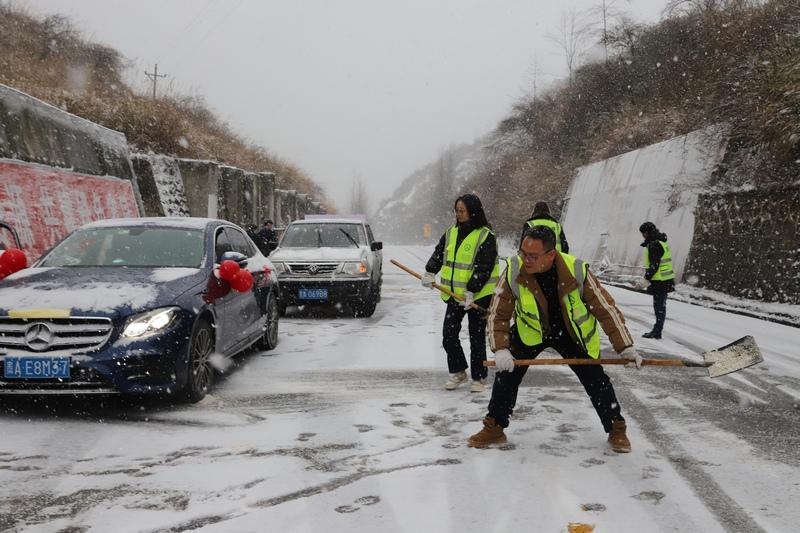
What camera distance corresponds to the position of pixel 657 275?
8961mm

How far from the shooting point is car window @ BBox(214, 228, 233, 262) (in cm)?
640

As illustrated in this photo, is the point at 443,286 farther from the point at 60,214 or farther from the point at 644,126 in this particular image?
the point at 644,126

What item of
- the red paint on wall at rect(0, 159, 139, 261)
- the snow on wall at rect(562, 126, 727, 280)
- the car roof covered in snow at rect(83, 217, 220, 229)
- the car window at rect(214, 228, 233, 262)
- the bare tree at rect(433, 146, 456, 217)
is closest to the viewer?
the car window at rect(214, 228, 233, 262)

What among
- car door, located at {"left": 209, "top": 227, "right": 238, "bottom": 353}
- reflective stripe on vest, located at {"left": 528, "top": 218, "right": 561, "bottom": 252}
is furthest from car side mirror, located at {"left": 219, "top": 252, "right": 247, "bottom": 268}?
reflective stripe on vest, located at {"left": 528, "top": 218, "right": 561, "bottom": 252}

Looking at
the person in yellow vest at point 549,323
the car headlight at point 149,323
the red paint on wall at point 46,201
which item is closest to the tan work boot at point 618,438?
the person in yellow vest at point 549,323

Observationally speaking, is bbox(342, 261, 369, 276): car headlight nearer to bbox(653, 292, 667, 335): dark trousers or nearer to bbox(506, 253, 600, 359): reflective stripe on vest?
bbox(653, 292, 667, 335): dark trousers

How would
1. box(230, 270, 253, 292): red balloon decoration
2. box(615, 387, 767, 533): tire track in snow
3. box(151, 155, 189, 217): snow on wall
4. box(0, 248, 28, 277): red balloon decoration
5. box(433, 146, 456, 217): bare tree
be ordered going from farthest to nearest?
box(433, 146, 456, 217): bare tree → box(151, 155, 189, 217): snow on wall → box(230, 270, 253, 292): red balloon decoration → box(0, 248, 28, 277): red balloon decoration → box(615, 387, 767, 533): tire track in snow

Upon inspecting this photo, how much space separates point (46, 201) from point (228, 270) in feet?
20.7

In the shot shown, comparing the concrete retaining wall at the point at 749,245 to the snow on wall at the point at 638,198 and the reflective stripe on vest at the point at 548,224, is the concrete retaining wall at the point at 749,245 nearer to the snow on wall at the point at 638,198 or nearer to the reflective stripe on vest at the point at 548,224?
the snow on wall at the point at 638,198

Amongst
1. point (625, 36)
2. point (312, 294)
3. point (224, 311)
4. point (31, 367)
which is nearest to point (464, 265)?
point (224, 311)

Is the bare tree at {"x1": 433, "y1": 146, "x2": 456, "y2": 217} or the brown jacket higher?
the bare tree at {"x1": 433, "y1": 146, "x2": 456, "y2": 217}

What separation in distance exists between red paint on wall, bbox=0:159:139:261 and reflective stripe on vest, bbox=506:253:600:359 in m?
8.06

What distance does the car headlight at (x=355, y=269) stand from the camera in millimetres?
10531

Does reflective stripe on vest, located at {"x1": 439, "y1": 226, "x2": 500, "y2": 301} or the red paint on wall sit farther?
the red paint on wall
